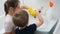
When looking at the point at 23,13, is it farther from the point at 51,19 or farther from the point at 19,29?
the point at 51,19

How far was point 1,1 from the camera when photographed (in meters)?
1.74

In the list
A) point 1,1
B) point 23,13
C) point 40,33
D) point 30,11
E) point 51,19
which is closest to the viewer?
point 23,13

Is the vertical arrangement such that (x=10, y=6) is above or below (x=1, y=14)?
above

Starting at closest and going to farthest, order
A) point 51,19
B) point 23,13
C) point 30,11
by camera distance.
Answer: point 23,13 < point 30,11 < point 51,19

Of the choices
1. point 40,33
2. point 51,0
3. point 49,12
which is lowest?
point 40,33

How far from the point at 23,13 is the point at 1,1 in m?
0.72

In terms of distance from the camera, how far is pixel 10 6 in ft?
4.09

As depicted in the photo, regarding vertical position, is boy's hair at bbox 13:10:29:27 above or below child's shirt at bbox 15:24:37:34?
above

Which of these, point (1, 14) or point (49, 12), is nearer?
point (49, 12)

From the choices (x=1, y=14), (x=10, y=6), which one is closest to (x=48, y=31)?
(x=10, y=6)

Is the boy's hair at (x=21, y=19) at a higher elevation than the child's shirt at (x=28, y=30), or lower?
higher

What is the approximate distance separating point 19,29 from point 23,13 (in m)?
0.13

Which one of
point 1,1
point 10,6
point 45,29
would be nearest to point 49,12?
point 45,29

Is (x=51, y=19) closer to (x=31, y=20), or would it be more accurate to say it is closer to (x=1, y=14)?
(x=31, y=20)
